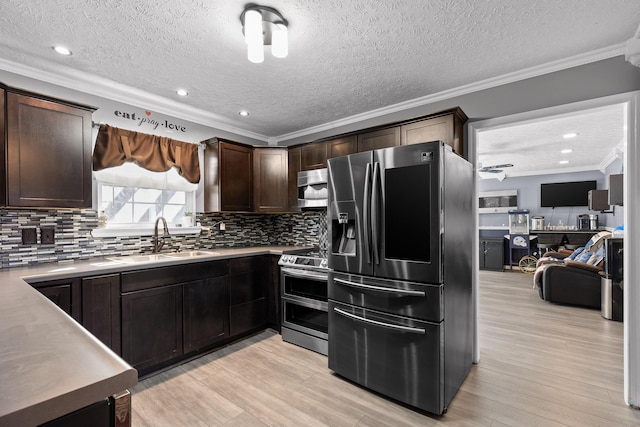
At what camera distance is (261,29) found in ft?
5.97

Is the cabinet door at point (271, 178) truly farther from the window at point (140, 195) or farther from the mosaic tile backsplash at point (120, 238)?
the window at point (140, 195)

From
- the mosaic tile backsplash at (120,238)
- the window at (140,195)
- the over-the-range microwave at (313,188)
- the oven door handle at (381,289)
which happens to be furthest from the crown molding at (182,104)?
the oven door handle at (381,289)

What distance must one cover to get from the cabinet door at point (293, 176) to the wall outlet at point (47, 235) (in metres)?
2.27

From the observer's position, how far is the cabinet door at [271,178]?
3865 millimetres

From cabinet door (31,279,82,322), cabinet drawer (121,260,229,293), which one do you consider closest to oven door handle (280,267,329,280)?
cabinet drawer (121,260,229,293)

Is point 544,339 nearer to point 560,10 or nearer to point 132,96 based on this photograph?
point 560,10

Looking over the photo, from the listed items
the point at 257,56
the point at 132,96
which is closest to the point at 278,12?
the point at 257,56

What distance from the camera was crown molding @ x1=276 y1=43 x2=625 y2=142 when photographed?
2213 millimetres

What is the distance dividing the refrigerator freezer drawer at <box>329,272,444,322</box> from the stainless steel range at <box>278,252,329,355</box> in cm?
48

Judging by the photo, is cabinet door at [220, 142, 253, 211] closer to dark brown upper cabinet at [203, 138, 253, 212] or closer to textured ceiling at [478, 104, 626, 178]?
dark brown upper cabinet at [203, 138, 253, 212]

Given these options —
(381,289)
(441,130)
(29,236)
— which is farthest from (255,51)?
(29,236)

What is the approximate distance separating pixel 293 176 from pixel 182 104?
145cm

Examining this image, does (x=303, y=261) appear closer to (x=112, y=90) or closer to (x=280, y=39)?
(x=280, y=39)

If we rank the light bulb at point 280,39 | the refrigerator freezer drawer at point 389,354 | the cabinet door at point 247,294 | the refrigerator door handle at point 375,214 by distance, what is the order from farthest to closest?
1. the cabinet door at point 247,294
2. the refrigerator door handle at point 375,214
3. the refrigerator freezer drawer at point 389,354
4. the light bulb at point 280,39
